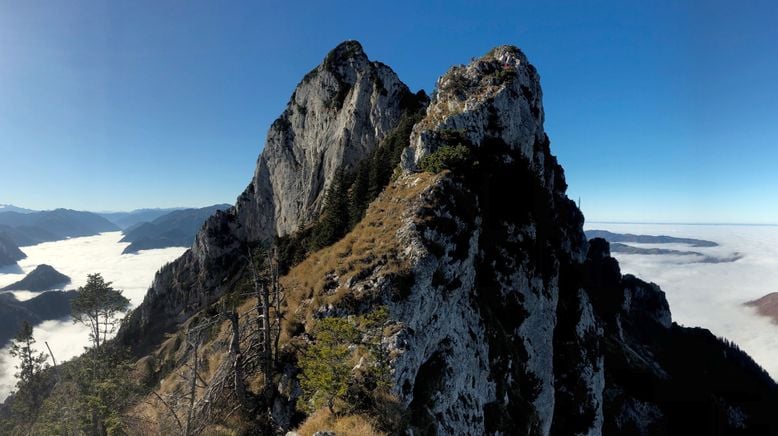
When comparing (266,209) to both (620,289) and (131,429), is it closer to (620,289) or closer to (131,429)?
(131,429)

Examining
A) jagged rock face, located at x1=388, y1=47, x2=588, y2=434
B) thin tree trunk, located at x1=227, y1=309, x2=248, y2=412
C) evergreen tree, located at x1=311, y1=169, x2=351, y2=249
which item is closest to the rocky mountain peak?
jagged rock face, located at x1=388, y1=47, x2=588, y2=434

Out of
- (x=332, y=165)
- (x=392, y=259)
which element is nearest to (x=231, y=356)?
(x=392, y=259)

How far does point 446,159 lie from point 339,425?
27910 millimetres

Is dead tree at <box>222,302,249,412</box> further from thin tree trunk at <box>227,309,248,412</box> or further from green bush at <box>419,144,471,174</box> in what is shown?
green bush at <box>419,144,471,174</box>

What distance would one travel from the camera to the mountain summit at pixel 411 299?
20.6 metres

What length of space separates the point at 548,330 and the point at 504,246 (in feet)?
37.8

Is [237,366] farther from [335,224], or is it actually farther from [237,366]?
[335,224]

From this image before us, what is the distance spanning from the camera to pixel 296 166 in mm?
102125

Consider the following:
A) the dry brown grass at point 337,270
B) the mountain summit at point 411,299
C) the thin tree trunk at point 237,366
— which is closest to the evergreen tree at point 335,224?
the mountain summit at point 411,299

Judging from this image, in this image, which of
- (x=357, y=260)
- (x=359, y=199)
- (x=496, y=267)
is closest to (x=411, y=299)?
(x=357, y=260)

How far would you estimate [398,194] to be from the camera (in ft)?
122

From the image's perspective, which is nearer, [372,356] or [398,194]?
[372,356]

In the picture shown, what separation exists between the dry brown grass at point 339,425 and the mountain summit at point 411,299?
0.10 metres

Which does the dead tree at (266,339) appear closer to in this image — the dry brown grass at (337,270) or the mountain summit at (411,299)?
the mountain summit at (411,299)
